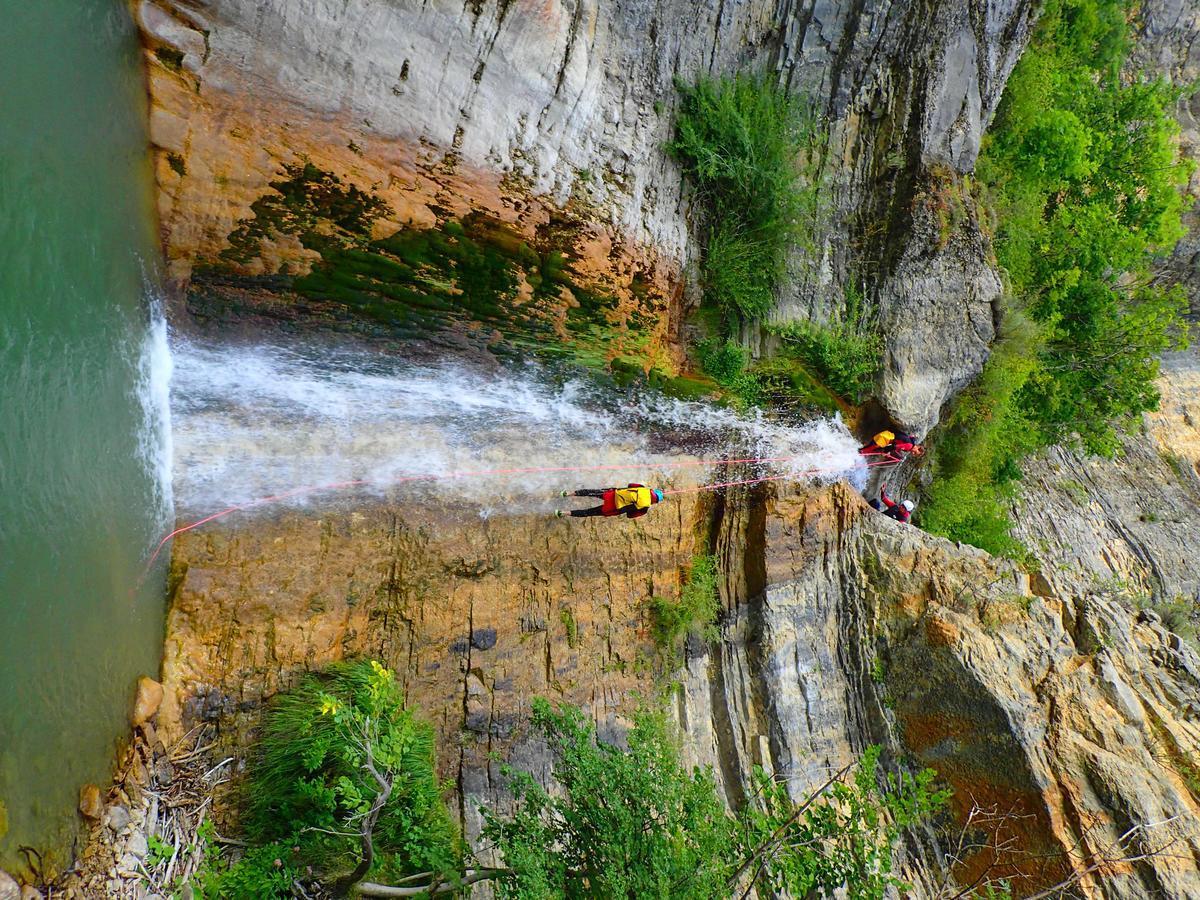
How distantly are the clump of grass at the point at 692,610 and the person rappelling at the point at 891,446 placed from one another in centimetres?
334

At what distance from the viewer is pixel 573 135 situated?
30.0ft

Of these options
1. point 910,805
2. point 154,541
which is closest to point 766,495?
point 910,805

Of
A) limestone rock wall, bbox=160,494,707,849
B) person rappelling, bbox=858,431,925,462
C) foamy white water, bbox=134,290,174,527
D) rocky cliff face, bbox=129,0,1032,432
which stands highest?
rocky cliff face, bbox=129,0,1032,432

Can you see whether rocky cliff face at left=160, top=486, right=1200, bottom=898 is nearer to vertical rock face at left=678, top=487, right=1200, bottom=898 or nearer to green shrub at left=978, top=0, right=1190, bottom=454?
vertical rock face at left=678, top=487, right=1200, bottom=898

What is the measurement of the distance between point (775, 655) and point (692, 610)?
126 cm

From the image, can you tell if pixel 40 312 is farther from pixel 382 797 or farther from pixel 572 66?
pixel 572 66

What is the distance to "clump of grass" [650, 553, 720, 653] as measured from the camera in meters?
9.42

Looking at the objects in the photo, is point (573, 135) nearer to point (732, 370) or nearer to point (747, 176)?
point (747, 176)

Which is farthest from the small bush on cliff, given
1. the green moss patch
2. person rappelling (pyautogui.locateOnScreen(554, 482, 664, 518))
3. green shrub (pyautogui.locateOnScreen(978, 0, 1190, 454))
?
green shrub (pyautogui.locateOnScreen(978, 0, 1190, 454))

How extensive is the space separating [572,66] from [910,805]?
9254 millimetres

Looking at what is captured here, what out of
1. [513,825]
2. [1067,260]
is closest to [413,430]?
[513,825]

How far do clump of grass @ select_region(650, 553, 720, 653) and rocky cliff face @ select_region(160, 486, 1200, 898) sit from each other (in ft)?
0.62

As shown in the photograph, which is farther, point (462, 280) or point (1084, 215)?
point (1084, 215)

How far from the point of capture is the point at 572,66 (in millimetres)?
8820
